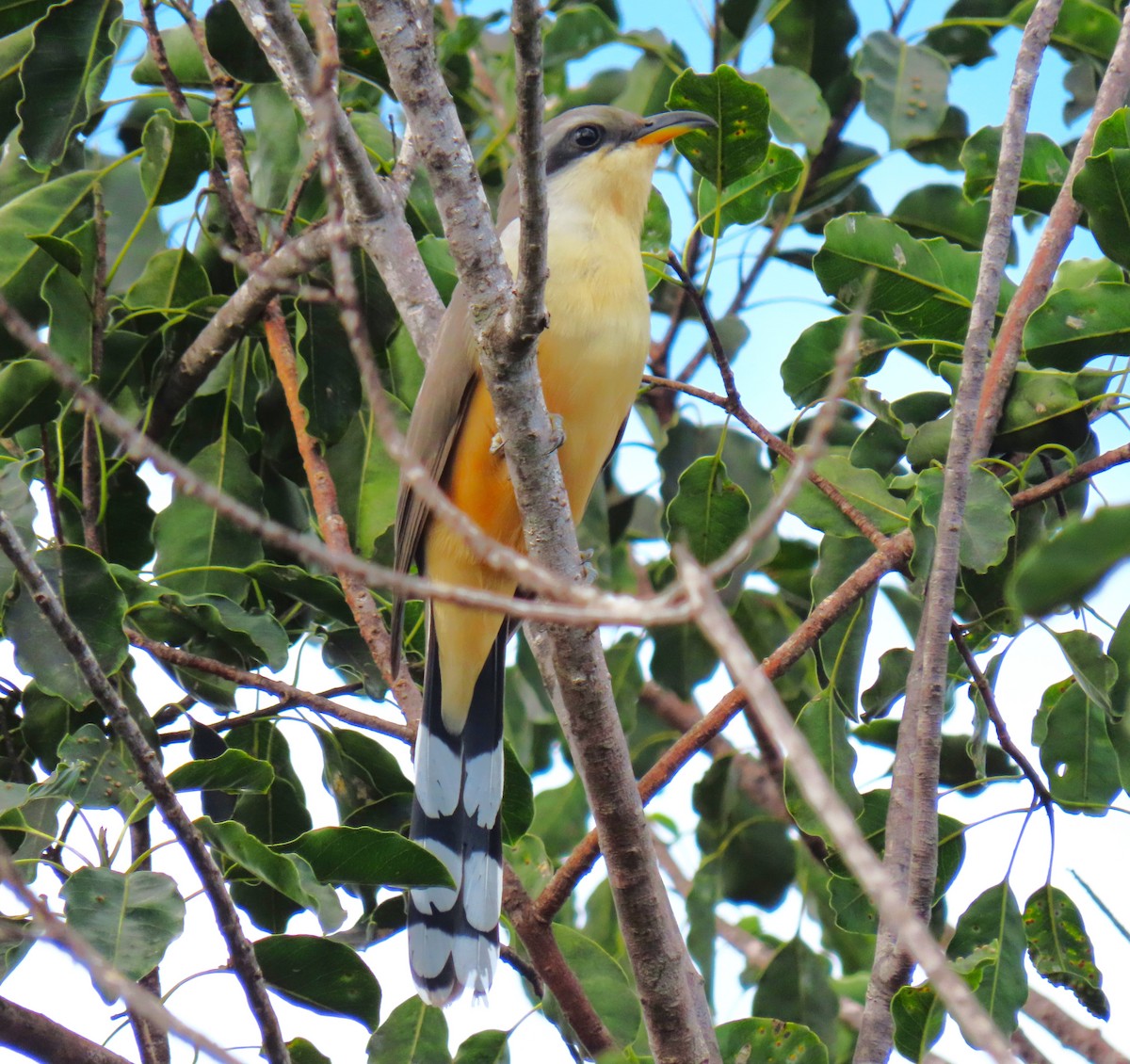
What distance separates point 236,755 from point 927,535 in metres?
1.42

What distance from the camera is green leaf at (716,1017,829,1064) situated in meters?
2.66

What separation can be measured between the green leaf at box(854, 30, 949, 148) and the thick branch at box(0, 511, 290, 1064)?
263 cm

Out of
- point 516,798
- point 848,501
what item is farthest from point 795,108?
point 516,798

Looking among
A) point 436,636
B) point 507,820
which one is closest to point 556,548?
point 507,820

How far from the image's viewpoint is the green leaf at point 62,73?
11.3ft

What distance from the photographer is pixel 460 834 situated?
11.6ft

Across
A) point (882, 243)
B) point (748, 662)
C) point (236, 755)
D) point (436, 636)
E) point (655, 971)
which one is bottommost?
point (748, 662)

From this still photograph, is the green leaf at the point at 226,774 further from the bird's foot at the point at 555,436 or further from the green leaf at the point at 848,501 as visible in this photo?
the green leaf at the point at 848,501

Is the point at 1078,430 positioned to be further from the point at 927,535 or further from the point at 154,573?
the point at 154,573

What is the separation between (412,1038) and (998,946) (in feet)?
4.18

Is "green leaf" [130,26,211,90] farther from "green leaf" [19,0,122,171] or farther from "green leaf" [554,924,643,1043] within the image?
"green leaf" [554,924,643,1043]

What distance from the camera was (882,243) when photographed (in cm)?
298

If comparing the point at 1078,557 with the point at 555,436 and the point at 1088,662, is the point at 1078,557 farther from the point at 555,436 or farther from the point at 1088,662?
the point at 1088,662

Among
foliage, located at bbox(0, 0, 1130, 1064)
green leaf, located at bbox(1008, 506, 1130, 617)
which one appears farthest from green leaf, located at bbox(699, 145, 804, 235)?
green leaf, located at bbox(1008, 506, 1130, 617)
